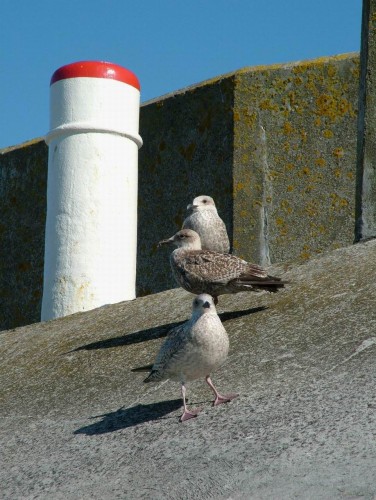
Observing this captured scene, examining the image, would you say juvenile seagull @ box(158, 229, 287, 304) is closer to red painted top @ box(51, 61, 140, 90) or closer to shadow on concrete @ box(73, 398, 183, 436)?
shadow on concrete @ box(73, 398, 183, 436)

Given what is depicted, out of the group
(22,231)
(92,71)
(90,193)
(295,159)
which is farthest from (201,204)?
(22,231)

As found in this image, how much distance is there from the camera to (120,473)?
483 cm

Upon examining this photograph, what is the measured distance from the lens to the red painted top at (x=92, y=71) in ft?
27.7

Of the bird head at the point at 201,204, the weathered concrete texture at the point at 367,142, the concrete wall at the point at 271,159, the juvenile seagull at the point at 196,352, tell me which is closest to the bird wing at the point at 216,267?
the bird head at the point at 201,204

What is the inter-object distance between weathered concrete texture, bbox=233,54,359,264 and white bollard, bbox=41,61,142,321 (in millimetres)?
1156

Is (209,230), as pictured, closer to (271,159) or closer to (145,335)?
(145,335)

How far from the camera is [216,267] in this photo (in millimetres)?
6703

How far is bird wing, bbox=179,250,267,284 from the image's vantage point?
6.63 metres

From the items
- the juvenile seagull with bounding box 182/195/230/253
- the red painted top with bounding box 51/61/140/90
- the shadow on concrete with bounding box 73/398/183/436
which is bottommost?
the shadow on concrete with bounding box 73/398/183/436

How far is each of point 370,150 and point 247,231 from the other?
5.84 ft

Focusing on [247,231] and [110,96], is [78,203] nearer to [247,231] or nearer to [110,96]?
[110,96]

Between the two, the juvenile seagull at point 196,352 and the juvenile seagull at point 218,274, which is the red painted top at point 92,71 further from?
the juvenile seagull at point 196,352

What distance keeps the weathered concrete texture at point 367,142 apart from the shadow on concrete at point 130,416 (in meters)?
2.55

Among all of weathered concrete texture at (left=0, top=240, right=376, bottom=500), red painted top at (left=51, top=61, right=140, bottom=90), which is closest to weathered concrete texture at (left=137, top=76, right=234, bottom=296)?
red painted top at (left=51, top=61, right=140, bottom=90)
